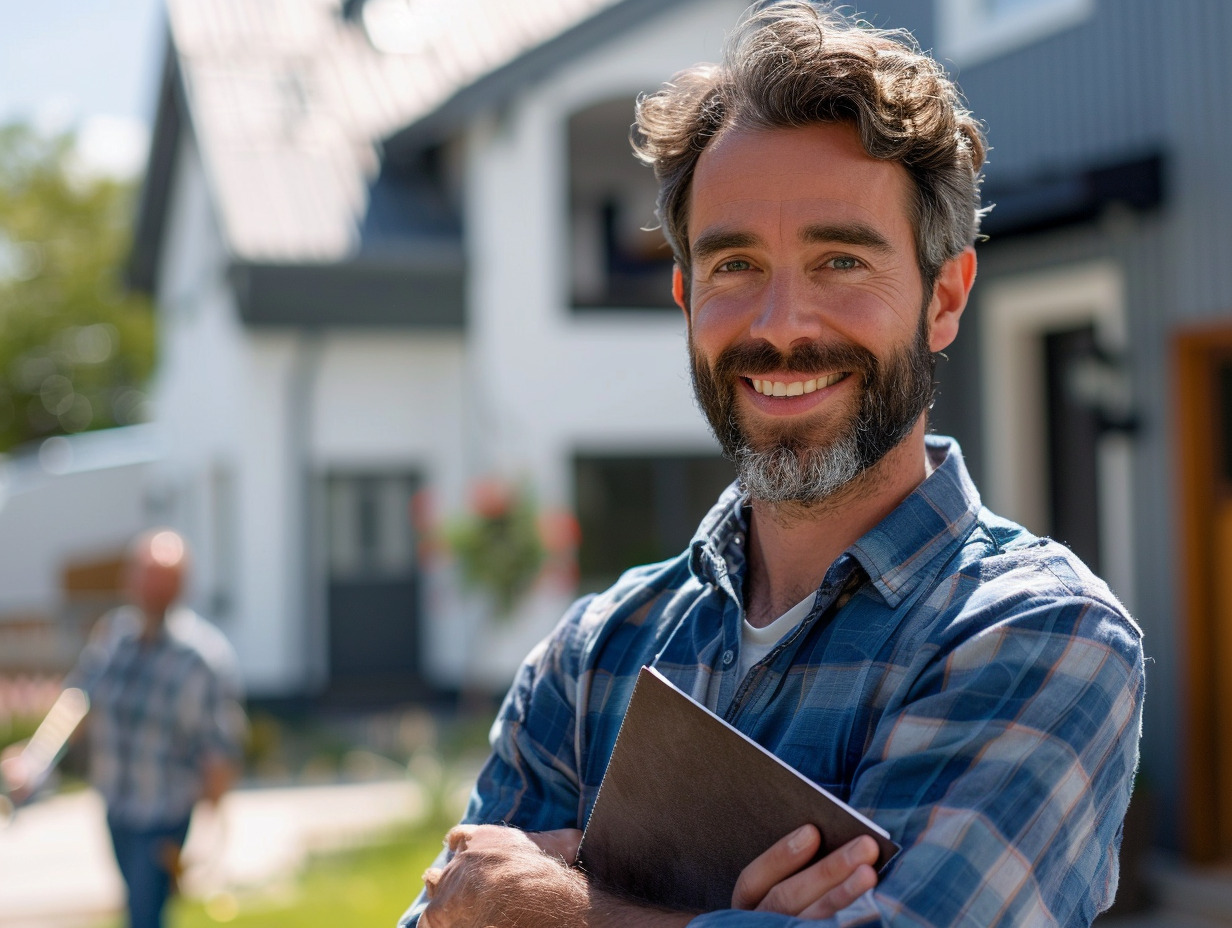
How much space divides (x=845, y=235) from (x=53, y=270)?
40979 millimetres

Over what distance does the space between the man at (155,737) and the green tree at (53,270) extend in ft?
113

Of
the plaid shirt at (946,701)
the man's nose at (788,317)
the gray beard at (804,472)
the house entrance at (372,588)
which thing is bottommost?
the house entrance at (372,588)

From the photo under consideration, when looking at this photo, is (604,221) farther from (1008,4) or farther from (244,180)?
(1008,4)

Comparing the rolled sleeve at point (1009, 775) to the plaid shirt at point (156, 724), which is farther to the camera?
the plaid shirt at point (156, 724)

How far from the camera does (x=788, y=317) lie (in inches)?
70.0

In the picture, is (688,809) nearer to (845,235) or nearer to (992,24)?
(845,235)

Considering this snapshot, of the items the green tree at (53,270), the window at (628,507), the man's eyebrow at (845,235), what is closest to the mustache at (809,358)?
the man's eyebrow at (845,235)

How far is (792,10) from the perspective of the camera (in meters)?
1.97

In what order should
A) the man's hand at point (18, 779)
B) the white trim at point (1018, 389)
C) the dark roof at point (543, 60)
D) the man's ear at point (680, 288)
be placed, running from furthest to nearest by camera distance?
the dark roof at point (543, 60) → the white trim at point (1018, 389) → the man's hand at point (18, 779) → the man's ear at point (680, 288)

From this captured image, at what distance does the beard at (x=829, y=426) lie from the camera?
1.78 meters

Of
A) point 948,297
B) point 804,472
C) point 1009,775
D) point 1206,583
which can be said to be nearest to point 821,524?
point 804,472

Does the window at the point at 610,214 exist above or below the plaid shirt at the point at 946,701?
above

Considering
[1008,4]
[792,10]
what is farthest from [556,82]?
[792,10]

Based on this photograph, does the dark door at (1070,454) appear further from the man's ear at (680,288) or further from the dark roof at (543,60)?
the dark roof at (543,60)
